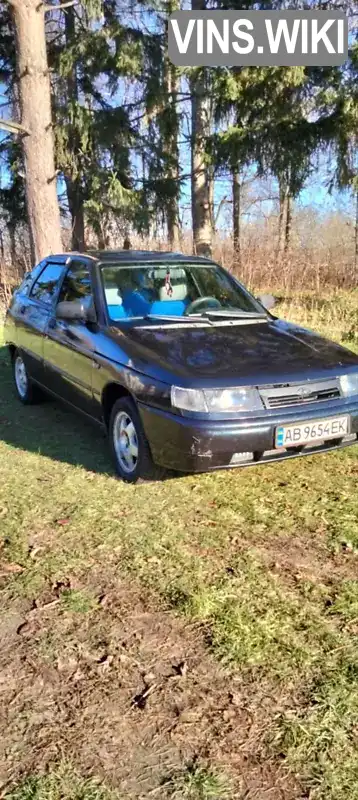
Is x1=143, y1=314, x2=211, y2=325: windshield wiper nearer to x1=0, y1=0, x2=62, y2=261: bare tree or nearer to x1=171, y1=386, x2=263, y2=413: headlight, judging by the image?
x1=171, y1=386, x2=263, y2=413: headlight

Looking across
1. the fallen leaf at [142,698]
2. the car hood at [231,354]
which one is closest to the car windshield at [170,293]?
the car hood at [231,354]

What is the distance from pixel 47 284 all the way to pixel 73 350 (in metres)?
1.23

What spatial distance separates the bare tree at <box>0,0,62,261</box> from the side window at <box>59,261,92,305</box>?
712 centimetres

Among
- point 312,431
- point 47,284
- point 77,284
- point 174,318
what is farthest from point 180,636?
point 47,284

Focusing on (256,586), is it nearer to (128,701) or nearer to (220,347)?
(128,701)

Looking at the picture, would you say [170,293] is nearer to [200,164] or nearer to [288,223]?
[200,164]

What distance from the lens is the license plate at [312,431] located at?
3.80m

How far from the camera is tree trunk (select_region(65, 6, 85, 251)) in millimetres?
14336

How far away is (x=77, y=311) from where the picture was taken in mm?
4703

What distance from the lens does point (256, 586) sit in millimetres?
3035

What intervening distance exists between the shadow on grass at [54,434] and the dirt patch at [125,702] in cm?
184

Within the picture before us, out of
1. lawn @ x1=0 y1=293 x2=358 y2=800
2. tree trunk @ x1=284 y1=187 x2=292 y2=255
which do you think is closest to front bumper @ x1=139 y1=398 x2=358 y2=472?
lawn @ x1=0 y1=293 x2=358 y2=800

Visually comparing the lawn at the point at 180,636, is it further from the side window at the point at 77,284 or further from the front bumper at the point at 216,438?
the side window at the point at 77,284

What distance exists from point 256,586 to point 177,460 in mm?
1015
